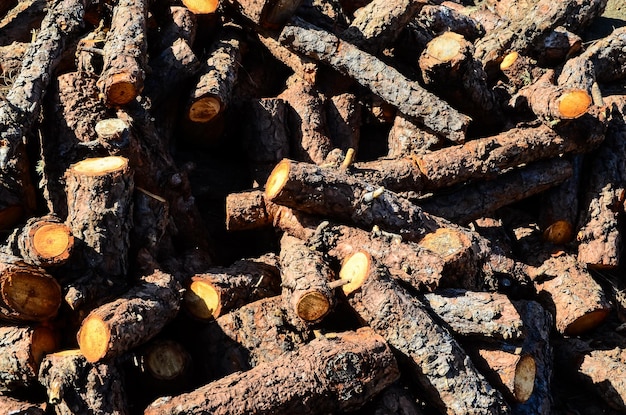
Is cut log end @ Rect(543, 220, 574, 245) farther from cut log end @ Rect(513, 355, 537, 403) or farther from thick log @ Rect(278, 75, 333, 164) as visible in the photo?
thick log @ Rect(278, 75, 333, 164)

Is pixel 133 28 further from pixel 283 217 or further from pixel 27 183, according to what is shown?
pixel 283 217

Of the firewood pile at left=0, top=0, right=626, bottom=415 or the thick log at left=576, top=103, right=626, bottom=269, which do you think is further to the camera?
the thick log at left=576, top=103, right=626, bottom=269

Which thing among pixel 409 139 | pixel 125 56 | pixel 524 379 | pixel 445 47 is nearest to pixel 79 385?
pixel 125 56

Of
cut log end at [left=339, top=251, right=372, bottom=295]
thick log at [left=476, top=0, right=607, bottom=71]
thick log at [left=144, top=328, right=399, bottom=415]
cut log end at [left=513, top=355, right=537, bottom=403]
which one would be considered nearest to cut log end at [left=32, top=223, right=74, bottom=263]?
thick log at [left=144, top=328, right=399, bottom=415]

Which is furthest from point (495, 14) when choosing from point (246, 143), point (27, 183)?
point (27, 183)

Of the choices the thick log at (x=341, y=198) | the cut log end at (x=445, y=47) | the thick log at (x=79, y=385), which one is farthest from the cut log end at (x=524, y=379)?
the cut log end at (x=445, y=47)

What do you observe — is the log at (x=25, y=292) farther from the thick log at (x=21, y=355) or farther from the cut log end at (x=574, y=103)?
the cut log end at (x=574, y=103)

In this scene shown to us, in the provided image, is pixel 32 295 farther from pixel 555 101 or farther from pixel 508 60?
pixel 508 60
